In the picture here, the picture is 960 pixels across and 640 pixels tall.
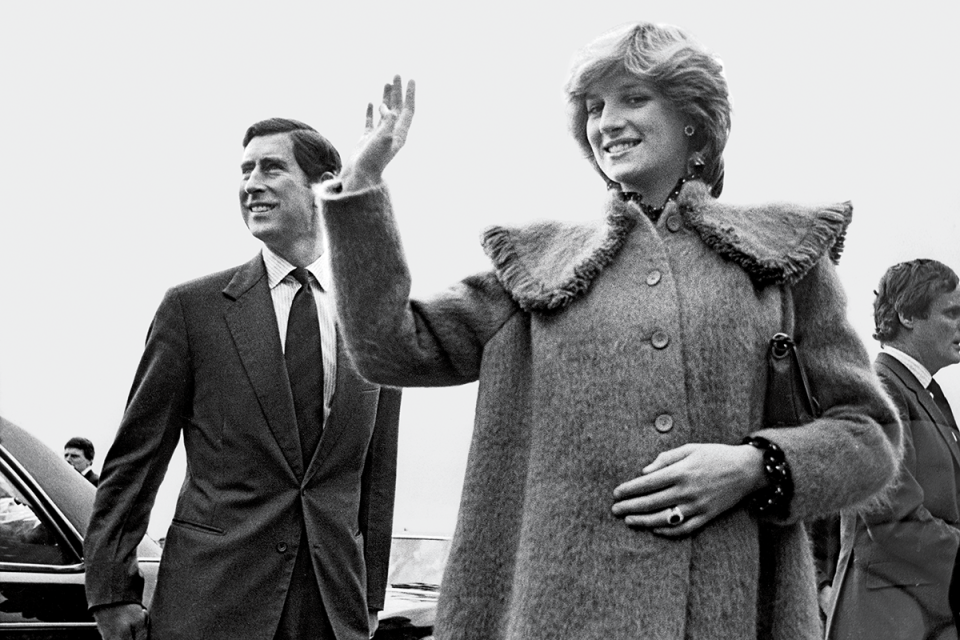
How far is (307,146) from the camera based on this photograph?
3.60 metres

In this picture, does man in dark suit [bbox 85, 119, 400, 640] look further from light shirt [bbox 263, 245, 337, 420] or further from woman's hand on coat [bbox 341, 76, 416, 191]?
woman's hand on coat [bbox 341, 76, 416, 191]

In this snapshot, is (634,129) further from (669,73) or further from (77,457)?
(77,457)

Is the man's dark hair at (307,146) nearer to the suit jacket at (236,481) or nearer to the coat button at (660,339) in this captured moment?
the suit jacket at (236,481)

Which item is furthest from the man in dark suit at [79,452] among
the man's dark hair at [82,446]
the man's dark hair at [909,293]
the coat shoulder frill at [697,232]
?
the coat shoulder frill at [697,232]

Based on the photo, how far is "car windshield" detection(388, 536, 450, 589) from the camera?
5.71 m

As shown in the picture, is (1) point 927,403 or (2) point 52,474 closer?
(1) point 927,403

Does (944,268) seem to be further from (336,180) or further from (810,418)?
(336,180)

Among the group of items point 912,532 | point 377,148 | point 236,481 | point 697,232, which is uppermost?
A: point 377,148

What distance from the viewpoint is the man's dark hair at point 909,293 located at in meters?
3.76

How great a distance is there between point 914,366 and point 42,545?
2371mm

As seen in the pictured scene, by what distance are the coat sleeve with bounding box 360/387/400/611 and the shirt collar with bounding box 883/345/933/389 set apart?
1368 millimetres

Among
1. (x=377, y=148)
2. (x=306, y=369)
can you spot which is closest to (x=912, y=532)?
(x=306, y=369)

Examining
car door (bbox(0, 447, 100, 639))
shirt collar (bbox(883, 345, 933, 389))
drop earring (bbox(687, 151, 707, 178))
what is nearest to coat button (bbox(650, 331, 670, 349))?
drop earring (bbox(687, 151, 707, 178))

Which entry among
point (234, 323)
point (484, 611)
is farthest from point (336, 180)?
point (234, 323)
